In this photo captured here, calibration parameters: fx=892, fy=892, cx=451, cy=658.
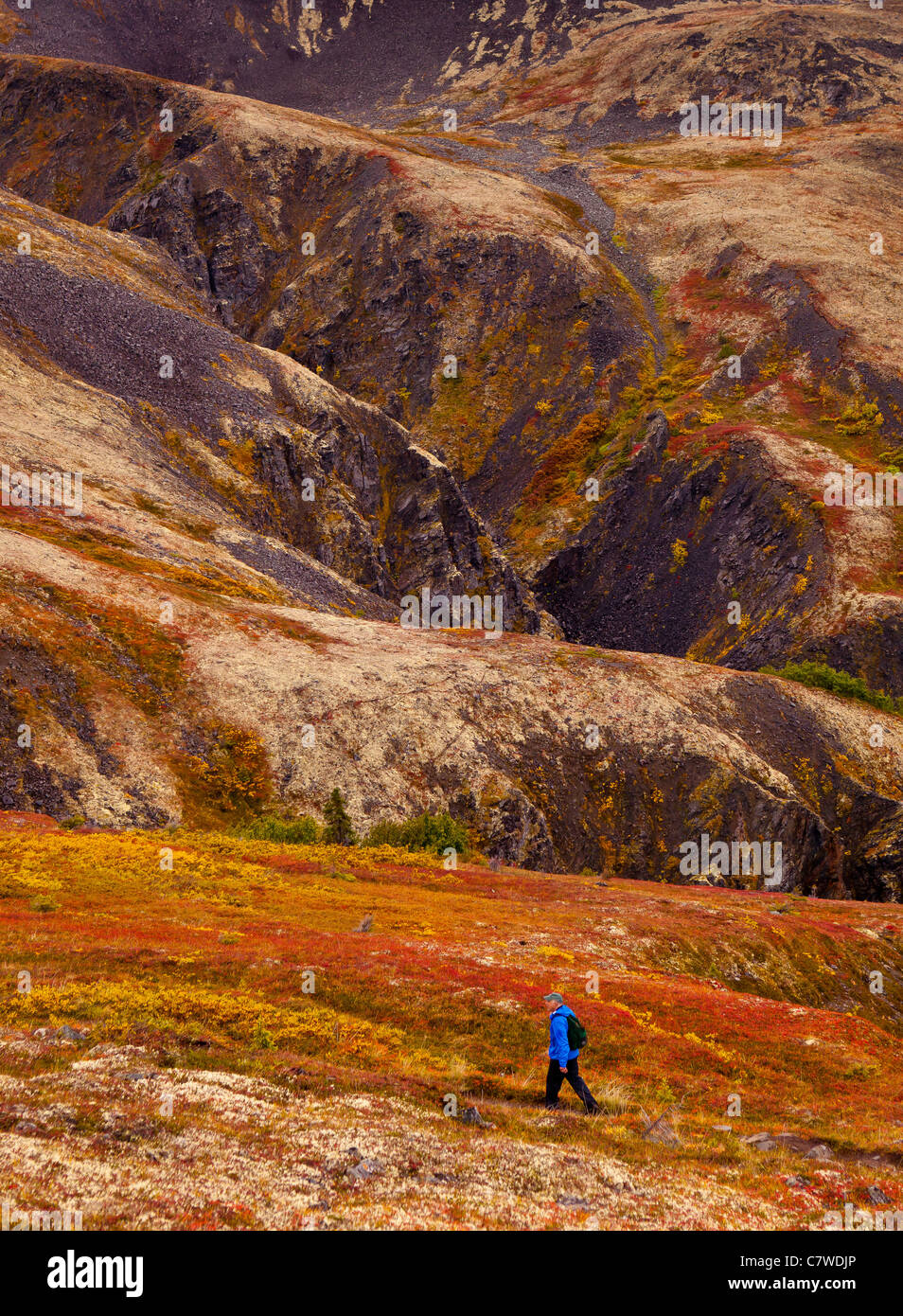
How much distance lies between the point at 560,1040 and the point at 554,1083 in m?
0.99

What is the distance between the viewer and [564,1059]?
62.8ft

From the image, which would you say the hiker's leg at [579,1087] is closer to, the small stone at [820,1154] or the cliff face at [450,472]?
the small stone at [820,1154]

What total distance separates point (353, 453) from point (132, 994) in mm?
90359

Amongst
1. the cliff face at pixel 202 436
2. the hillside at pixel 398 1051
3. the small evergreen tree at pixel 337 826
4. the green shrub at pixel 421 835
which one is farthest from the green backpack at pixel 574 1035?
the cliff face at pixel 202 436

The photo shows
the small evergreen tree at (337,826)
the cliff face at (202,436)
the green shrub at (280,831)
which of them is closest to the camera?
the green shrub at (280,831)

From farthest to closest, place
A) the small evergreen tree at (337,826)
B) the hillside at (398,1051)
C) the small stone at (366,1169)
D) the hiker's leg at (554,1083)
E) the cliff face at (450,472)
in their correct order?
the cliff face at (450,472)
the small evergreen tree at (337,826)
the hiker's leg at (554,1083)
the small stone at (366,1169)
the hillside at (398,1051)

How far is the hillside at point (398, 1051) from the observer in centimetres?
1226

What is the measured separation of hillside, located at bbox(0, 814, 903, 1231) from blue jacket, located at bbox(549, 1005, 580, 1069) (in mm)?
1106

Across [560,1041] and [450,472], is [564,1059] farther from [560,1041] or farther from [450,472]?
[450,472]

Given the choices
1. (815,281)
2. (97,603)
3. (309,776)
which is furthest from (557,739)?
(815,281)

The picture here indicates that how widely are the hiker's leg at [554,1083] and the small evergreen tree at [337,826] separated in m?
27.4

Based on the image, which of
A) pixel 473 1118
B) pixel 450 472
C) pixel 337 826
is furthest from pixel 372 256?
pixel 473 1118

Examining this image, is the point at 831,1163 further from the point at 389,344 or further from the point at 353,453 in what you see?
the point at 389,344
